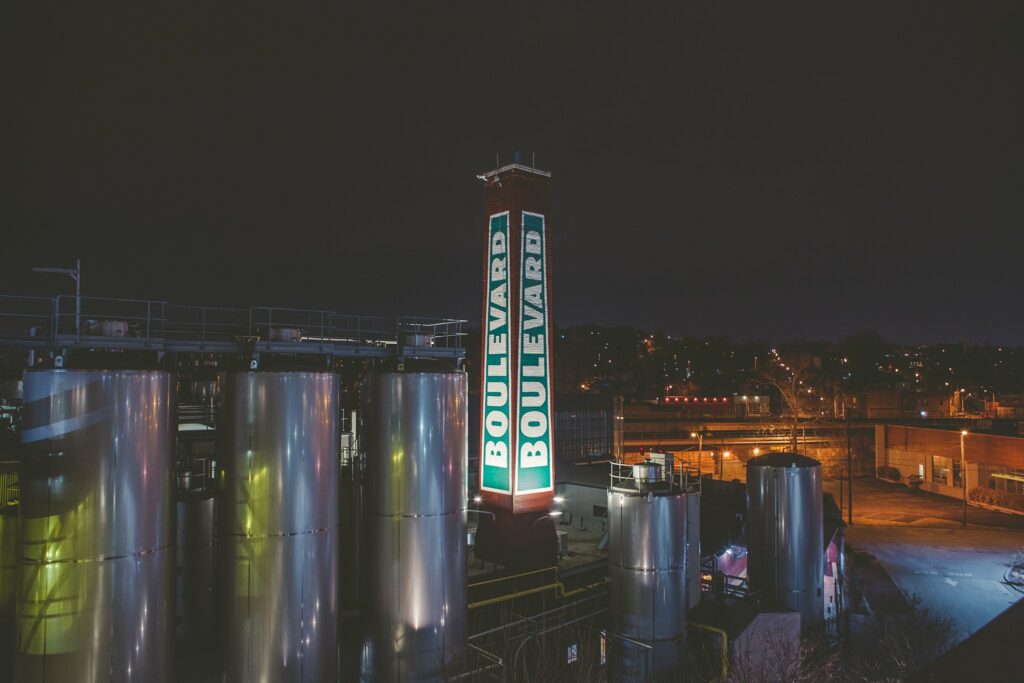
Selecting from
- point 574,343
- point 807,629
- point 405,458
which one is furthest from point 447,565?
point 574,343

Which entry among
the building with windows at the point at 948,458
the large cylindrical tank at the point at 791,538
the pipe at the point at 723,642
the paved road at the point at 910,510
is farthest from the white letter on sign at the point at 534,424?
the building with windows at the point at 948,458

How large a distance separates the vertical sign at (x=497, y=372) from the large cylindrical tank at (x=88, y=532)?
10.7m

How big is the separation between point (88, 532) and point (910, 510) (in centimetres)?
4763

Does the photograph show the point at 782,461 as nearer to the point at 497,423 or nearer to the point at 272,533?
the point at 497,423

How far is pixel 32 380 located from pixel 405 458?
6549mm

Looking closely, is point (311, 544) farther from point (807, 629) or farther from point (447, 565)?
point (807, 629)

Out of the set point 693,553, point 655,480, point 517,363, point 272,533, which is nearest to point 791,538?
point 693,553

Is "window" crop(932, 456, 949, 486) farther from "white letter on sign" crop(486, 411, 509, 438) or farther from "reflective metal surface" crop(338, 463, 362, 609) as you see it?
"reflective metal surface" crop(338, 463, 362, 609)

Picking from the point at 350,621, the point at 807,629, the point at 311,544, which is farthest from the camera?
the point at 807,629

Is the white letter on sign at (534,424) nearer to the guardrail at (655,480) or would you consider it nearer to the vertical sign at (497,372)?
the vertical sign at (497,372)

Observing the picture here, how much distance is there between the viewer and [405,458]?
13.4m

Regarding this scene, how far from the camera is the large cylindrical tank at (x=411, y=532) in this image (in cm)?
1324

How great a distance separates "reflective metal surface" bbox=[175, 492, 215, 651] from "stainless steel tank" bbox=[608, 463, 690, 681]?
32.4 feet

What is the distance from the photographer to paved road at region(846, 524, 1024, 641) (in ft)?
78.8
